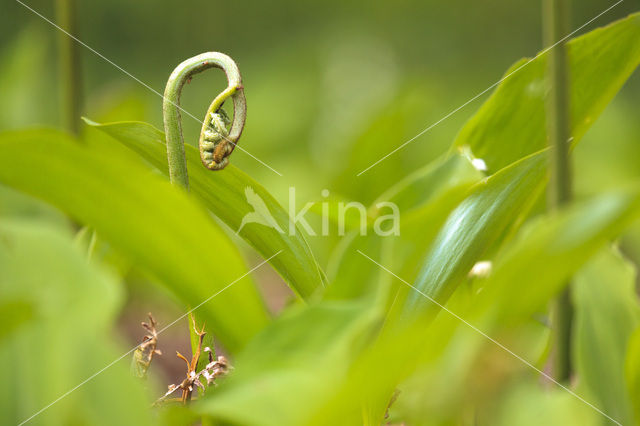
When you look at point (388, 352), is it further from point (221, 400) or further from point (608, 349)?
point (608, 349)

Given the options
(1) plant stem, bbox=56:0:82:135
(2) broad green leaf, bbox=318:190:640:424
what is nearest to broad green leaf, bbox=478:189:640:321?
(2) broad green leaf, bbox=318:190:640:424

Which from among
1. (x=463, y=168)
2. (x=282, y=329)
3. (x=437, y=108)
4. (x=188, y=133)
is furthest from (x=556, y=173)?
(x=188, y=133)

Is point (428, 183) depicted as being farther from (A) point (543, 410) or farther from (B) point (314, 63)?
(B) point (314, 63)

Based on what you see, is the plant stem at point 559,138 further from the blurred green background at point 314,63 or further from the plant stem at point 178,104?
the blurred green background at point 314,63

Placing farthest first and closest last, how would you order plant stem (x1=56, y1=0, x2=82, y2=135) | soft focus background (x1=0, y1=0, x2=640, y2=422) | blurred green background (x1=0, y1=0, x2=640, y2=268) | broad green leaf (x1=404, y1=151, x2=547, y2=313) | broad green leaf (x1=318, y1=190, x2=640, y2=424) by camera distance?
1. blurred green background (x1=0, y1=0, x2=640, y2=268)
2. soft focus background (x1=0, y1=0, x2=640, y2=422)
3. plant stem (x1=56, y1=0, x2=82, y2=135)
4. broad green leaf (x1=404, y1=151, x2=547, y2=313)
5. broad green leaf (x1=318, y1=190, x2=640, y2=424)

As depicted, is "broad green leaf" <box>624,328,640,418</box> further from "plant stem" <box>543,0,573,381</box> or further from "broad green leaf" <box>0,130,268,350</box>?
"broad green leaf" <box>0,130,268,350</box>

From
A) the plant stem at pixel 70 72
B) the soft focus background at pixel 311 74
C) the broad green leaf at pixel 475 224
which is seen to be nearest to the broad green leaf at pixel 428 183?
the broad green leaf at pixel 475 224
